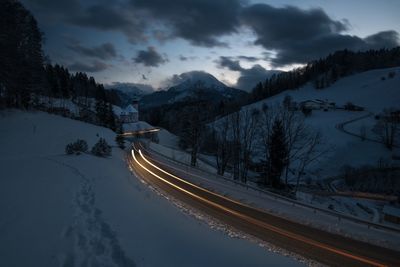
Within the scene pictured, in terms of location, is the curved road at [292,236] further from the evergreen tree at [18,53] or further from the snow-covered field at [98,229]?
the evergreen tree at [18,53]

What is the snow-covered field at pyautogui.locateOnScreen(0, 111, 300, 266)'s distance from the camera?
830 centimetres

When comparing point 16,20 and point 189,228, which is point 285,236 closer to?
point 189,228

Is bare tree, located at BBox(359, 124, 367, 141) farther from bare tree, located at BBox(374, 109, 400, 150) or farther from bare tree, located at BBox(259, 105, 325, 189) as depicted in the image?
bare tree, located at BBox(259, 105, 325, 189)

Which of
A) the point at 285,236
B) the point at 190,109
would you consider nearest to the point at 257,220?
the point at 285,236

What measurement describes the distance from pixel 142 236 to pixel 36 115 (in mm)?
44281

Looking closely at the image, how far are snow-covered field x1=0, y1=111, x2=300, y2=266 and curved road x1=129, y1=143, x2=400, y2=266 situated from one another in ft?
5.59

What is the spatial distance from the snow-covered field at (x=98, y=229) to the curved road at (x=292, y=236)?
1.71m

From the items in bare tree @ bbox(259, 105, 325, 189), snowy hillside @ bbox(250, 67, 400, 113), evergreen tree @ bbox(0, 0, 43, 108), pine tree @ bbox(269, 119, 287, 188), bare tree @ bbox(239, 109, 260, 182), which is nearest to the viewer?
evergreen tree @ bbox(0, 0, 43, 108)

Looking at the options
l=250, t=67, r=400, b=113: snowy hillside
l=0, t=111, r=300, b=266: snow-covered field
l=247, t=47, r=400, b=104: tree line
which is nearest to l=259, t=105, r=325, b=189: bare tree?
l=0, t=111, r=300, b=266: snow-covered field

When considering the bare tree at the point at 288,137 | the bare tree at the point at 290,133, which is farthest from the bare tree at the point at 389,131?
→ the bare tree at the point at 290,133

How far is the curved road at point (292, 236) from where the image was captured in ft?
36.6

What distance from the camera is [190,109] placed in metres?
35.2

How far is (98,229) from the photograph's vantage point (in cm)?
1045

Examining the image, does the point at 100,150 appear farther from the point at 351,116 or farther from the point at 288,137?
the point at 351,116
